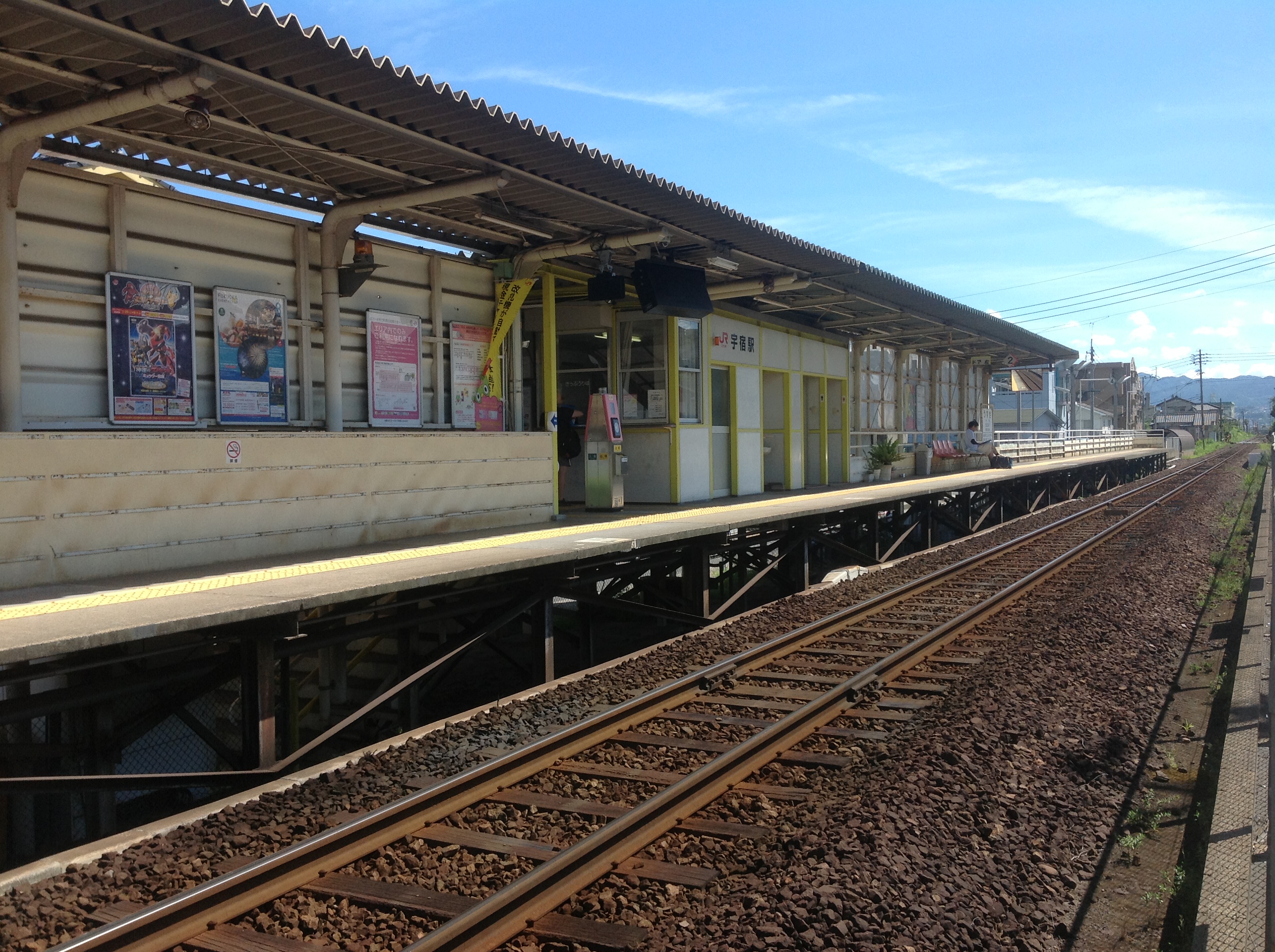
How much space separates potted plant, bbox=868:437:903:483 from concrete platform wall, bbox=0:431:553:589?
502 inches

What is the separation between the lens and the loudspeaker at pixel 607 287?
11.9m

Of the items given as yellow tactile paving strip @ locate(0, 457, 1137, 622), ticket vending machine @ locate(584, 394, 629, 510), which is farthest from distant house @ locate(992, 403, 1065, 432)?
yellow tactile paving strip @ locate(0, 457, 1137, 622)

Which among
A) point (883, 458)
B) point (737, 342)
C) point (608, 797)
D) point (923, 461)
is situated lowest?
point (608, 797)

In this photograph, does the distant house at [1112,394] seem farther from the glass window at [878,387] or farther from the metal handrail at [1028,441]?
the glass window at [878,387]

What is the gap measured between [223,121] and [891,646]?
6.60 meters

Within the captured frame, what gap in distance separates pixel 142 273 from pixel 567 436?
23.2 feet

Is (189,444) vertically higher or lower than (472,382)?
lower

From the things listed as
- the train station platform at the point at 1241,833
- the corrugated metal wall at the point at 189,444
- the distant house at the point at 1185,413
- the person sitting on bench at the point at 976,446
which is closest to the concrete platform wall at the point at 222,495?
the corrugated metal wall at the point at 189,444

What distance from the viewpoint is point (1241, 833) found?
4488mm

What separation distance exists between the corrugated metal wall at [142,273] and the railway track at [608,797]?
4.41 m

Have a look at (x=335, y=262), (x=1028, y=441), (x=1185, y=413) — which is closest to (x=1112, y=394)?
(x=1185, y=413)

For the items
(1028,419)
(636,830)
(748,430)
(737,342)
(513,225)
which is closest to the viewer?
(636,830)

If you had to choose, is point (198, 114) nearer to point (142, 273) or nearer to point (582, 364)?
point (142, 273)

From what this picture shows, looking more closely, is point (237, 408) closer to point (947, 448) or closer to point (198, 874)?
point (198, 874)
